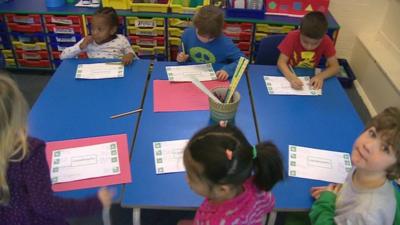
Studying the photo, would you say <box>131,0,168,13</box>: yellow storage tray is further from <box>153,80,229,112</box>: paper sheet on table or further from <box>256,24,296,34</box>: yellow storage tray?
<box>153,80,229,112</box>: paper sheet on table

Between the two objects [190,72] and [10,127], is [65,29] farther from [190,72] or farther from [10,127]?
[10,127]

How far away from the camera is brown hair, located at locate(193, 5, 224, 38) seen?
77.7 inches

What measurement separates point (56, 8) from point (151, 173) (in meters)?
2.29

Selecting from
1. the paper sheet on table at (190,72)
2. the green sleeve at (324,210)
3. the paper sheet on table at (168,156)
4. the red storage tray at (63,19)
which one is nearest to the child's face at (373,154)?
the green sleeve at (324,210)

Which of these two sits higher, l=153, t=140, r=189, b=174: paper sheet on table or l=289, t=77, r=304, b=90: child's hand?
l=289, t=77, r=304, b=90: child's hand

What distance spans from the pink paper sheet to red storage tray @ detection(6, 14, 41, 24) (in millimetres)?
1987

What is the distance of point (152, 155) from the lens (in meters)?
1.41

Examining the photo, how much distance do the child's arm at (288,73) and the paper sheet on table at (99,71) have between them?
2.99ft

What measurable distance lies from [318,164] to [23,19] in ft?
9.01

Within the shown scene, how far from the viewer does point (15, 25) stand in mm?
3043

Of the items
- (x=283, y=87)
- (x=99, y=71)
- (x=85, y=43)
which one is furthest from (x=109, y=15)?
(x=283, y=87)

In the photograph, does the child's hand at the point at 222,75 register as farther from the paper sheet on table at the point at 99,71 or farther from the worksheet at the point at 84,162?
the worksheet at the point at 84,162

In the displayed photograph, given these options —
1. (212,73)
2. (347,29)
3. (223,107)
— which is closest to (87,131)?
(223,107)

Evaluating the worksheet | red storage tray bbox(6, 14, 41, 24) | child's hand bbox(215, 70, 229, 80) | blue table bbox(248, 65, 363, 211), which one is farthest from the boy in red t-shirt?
red storage tray bbox(6, 14, 41, 24)
